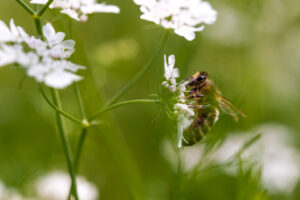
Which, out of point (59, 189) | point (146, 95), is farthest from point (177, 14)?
point (146, 95)

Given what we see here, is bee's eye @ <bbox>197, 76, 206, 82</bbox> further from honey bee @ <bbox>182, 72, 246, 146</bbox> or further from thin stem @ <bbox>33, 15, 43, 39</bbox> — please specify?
thin stem @ <bbox>33, 15, 43, 39</bbox>

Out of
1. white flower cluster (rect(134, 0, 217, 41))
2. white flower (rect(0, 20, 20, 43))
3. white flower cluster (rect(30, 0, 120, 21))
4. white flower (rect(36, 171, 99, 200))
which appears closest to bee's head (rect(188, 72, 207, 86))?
white flower cluster (rect(134, 0, 217, 41))

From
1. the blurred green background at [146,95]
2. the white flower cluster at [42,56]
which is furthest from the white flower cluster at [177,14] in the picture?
the white flower cluster at [42,56]

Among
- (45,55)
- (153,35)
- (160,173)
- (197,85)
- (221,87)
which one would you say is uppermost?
(45,55)

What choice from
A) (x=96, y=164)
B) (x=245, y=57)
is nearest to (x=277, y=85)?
(x=245, y=57)

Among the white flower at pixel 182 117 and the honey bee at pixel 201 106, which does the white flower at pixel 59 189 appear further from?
the white flower at pixel 182 117

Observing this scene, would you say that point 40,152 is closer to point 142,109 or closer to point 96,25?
point 142,109
